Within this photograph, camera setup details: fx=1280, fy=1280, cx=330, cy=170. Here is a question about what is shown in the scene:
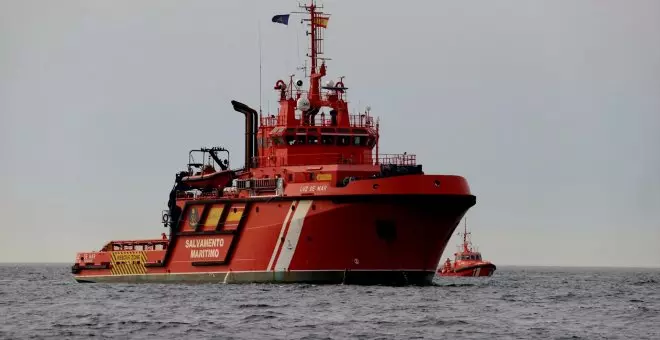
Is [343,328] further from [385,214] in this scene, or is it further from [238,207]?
[238,207]

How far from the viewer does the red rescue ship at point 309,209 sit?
56.6 meters

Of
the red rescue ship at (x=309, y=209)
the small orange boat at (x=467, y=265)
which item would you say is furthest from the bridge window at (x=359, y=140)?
the small orange boat at (x=467, y=265)

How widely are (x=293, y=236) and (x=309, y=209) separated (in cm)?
168

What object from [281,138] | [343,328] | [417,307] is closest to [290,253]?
[281,138]

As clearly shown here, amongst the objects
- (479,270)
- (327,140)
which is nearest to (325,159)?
(327,140)

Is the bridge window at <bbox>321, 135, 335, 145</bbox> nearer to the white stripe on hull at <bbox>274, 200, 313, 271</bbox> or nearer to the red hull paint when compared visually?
the white stripe on hull at <bbox>274, 200, 313, 271</bbox>

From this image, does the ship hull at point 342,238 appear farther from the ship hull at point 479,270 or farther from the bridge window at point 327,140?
the ship hull at point 479,270

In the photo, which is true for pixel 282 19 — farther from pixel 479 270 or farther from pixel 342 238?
pixel 479 270

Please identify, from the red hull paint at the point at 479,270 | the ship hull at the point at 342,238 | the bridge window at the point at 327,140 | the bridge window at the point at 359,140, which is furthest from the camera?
the red hull paint at the point at 479,270

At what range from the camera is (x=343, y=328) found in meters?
40.4

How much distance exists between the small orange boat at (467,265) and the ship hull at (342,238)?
4393 centimetres

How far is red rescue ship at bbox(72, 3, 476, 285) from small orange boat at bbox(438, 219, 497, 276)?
39.5 m

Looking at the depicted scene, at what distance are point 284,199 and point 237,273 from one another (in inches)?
203

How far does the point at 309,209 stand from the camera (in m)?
57.2
